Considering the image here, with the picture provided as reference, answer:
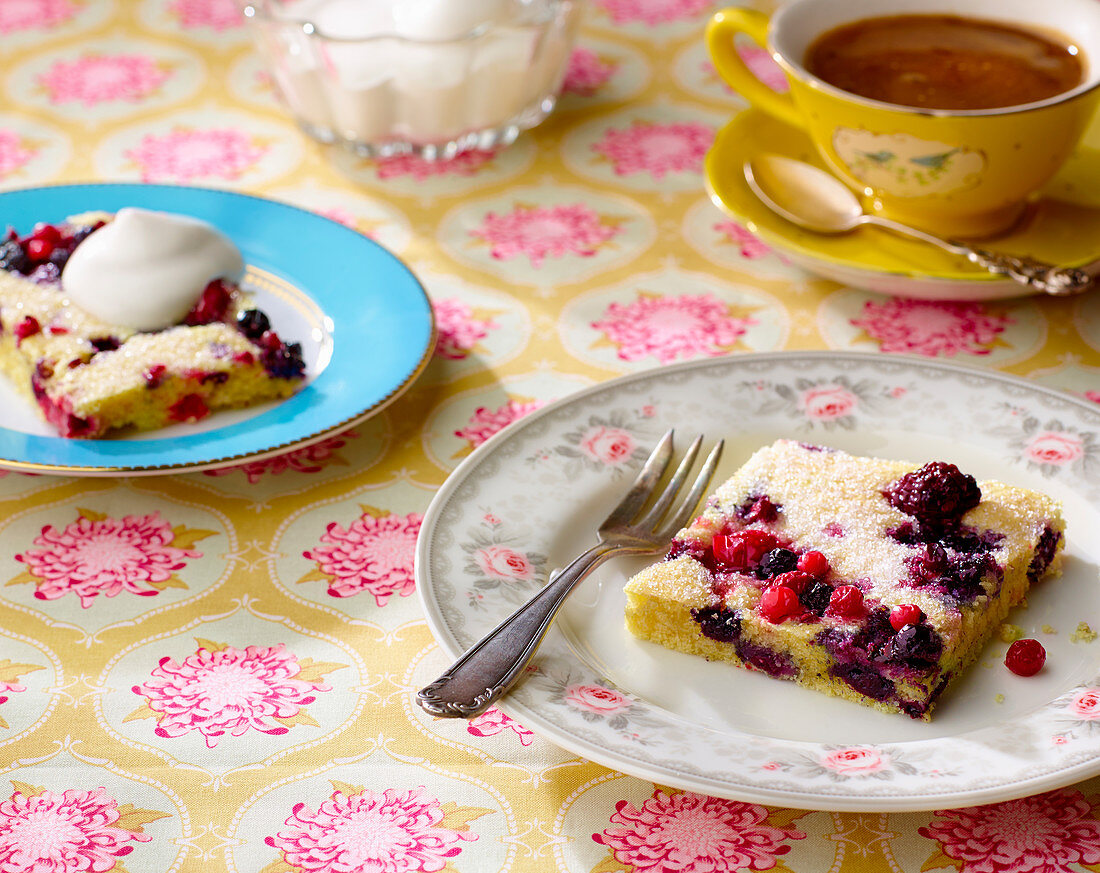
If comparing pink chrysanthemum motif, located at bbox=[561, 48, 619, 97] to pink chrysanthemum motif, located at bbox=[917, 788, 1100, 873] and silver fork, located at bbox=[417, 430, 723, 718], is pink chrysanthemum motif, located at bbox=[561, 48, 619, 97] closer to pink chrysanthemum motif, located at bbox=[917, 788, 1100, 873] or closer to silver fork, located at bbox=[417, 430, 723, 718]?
silver fork, located at bbox=[417, 430, 723, 718]

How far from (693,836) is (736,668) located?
0.64ft

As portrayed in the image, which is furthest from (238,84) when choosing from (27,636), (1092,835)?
(1092,835)

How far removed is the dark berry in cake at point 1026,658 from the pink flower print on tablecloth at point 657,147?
1.28 meters

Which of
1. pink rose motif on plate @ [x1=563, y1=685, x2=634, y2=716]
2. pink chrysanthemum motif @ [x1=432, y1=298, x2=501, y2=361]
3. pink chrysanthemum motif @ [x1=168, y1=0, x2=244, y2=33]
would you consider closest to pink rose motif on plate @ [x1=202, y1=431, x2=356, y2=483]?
pink chrysanthemum motif @ [x1=432, y1=298, x2=501, y2=361]

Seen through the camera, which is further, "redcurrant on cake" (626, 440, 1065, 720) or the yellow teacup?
the yellow teacup

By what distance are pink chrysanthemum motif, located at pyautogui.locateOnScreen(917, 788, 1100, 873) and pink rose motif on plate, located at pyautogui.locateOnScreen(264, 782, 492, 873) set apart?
44 centimetres

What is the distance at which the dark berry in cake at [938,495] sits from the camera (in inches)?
49.4

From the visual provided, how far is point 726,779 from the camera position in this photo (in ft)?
3.28

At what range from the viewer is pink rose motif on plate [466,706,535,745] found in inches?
46.4

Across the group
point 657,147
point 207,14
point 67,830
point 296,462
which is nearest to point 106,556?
point 296,462

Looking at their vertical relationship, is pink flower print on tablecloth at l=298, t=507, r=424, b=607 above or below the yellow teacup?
below

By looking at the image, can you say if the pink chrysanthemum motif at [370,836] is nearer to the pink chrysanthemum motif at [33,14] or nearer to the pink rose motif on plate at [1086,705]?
the pink rose motif on plate at [1086,705]

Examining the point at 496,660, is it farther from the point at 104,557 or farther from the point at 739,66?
the point at 739,66

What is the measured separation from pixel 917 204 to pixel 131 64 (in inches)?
71.5
